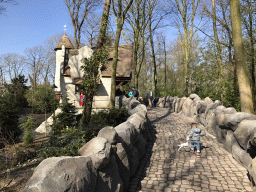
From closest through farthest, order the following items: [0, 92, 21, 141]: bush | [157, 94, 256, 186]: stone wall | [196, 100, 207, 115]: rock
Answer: [157, 94, 256, 186]: stone wall → [196, 100, 207, 115]: rock → [0, 92, 21, 141]: bush

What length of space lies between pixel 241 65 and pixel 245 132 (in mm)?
3096

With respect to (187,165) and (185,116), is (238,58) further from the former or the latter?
(185,116)

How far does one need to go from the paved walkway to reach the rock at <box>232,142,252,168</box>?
0.12m

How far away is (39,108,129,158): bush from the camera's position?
4230 mm

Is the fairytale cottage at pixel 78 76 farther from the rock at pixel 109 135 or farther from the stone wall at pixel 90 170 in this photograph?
the rock at pixel 109 135

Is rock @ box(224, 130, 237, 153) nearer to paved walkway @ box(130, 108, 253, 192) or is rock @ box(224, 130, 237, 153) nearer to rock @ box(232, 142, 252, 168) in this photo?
paved walkway @ box(130, 108, 253, 192)

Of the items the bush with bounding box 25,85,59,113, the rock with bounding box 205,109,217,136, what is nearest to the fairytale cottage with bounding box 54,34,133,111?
the bush with bounding box 25,85,59,113

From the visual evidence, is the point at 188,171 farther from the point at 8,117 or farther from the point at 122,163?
the point at 8,117

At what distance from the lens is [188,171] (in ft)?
17.3

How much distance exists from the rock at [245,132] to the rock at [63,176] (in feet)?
12.6

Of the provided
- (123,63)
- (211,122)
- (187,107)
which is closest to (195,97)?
(187,107)

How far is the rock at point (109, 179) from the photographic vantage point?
320 cm

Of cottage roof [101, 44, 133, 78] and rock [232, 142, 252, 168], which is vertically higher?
cottage roof [101, 44, 133, 78]

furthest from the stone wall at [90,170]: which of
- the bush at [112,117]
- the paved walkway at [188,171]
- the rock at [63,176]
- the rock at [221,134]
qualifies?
the bush at [112,117]
